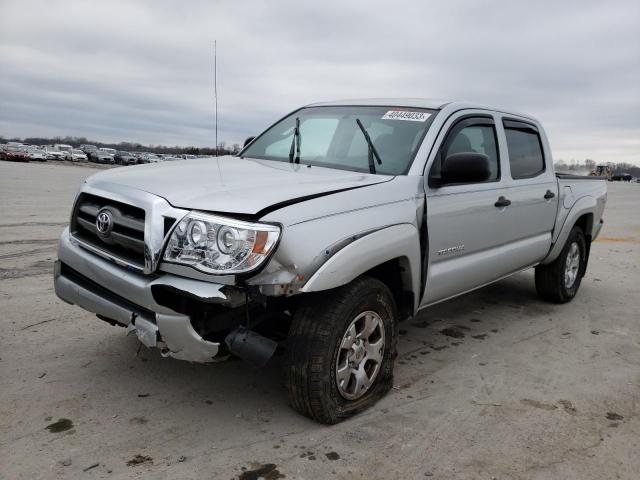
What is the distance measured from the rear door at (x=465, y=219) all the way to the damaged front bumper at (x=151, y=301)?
1541mm

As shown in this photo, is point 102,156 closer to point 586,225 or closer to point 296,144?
point 586,225

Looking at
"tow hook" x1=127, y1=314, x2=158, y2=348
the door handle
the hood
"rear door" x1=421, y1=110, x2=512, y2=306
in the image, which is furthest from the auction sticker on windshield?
"tow hook" x1=127, y1=314, x2=158, y2=348

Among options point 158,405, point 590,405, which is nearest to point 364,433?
point 158,405

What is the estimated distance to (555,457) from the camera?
280cm

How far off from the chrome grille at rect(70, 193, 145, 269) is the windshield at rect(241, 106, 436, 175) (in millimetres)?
1415

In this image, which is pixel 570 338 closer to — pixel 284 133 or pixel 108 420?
pixel 284 133

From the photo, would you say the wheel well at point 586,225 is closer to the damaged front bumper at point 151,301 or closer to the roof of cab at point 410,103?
the roof of cab at point 410,103

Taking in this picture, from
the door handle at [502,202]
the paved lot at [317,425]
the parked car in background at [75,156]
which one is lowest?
the paved lot at [317,425]

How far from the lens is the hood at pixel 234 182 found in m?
2.72

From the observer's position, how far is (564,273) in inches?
223

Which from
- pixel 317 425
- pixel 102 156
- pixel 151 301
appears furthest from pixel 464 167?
pixel 102 156

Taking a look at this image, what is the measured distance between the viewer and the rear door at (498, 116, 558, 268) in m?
4.54

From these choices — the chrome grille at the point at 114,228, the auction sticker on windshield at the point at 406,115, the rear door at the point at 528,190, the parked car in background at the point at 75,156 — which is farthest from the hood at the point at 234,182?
the parked car in background at the point at 75,156

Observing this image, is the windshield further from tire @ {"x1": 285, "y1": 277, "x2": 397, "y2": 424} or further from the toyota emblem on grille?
the toyota emblem on grille
